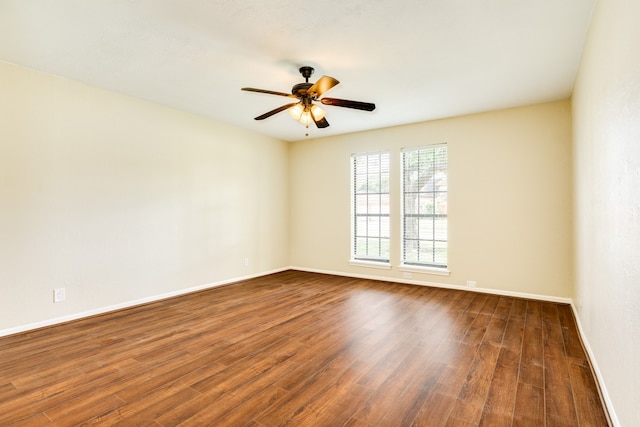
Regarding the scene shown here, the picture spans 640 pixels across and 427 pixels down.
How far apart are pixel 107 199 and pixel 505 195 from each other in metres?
5.33

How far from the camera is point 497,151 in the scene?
15.0ft

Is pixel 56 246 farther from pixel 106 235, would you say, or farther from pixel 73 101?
pixel 73 101

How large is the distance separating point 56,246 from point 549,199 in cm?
606

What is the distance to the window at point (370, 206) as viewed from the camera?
5664 millimetres

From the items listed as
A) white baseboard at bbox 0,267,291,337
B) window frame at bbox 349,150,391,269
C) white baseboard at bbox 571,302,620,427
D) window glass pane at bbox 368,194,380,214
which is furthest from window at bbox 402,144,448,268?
Result: white baseboard at bbox 0,267,291,337

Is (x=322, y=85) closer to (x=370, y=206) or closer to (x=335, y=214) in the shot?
(x=370, y=206)

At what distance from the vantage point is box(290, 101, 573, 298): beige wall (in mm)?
4168

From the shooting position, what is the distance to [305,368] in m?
2.42

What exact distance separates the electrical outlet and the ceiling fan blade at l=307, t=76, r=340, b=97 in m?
3.45

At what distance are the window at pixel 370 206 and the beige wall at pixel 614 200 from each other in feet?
10.2

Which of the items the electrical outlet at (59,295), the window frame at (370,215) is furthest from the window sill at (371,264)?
the electrical outlet at (59,295)

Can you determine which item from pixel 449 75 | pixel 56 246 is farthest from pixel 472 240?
pixel 56 246

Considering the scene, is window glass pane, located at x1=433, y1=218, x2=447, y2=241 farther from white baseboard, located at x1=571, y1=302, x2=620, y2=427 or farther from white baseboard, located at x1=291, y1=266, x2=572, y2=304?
white baseboard, located at x1=571, y1=302, x2=620, y2=427

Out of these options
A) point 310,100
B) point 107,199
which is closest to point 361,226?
point 310,100
